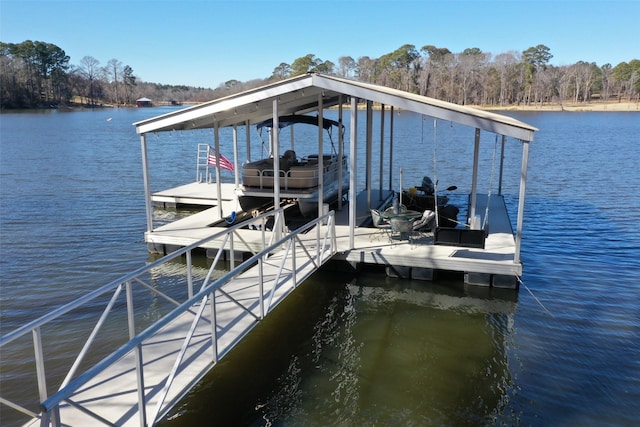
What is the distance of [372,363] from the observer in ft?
21.8

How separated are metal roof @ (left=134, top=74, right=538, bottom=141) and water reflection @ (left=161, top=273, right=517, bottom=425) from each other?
10.1 feet

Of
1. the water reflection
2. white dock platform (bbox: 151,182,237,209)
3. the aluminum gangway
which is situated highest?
the aluminum gangway

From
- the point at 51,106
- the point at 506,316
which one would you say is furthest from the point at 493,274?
the point at 51,106

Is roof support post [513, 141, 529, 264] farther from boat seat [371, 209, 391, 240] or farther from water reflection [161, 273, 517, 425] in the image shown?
boat seat [371, 209, 391, 240]

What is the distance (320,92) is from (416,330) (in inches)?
210

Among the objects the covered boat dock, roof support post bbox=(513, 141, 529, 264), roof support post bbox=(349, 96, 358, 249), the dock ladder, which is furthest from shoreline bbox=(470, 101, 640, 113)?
roof support post bbox=(513, 141, 529, 264)

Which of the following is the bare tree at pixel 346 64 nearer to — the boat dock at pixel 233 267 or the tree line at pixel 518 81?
the tree line at pixel 518 81

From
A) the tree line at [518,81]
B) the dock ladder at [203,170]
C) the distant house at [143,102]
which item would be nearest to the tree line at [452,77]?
the tree line at [518,81]

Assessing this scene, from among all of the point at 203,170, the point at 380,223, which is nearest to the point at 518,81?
the point at 203,170

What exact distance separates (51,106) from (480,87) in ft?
270

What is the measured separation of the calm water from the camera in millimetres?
5719

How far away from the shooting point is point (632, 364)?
662cm

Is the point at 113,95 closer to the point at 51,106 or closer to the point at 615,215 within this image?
the point at 51,106

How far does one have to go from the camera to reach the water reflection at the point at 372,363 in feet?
18.4
